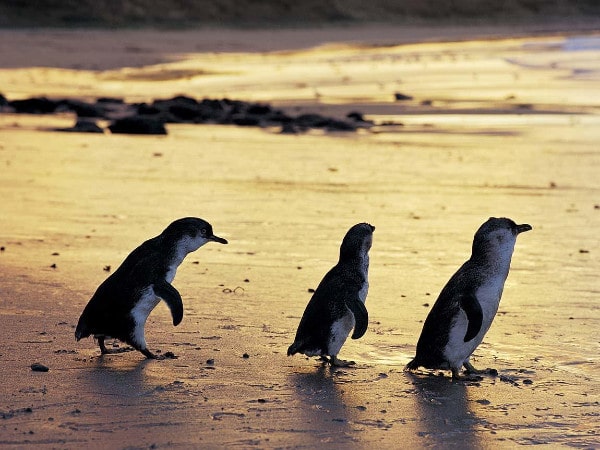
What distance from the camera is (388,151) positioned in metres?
16.1

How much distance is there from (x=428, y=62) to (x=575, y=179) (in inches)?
880

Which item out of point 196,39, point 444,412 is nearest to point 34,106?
point 444,412

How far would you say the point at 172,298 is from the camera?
257 inches

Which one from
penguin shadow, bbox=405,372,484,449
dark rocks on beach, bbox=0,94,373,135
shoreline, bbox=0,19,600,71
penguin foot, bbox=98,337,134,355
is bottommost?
penguin shadow, bbox=405,372,484,449

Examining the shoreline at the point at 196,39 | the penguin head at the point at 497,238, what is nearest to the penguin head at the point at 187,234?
the penguin head at the point at 497,238

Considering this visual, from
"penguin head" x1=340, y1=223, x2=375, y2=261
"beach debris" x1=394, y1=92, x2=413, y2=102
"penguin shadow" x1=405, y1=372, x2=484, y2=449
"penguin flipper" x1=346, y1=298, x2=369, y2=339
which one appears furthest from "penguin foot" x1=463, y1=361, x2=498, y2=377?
"beach debris" x1=394, y1=92, x2=413, y2=102

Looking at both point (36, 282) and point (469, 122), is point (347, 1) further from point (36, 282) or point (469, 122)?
point (36, 282)

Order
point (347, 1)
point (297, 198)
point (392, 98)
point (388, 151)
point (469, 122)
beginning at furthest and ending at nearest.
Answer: point (347, 1) < point (392, 98) < point (469, 122) < point (388, 151) < point (297, 198)

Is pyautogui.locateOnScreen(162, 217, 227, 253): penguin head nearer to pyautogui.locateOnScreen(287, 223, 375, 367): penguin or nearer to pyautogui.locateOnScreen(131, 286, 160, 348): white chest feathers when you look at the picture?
pyautogui.locateOnScreen(131, 286, 160, 348): white chest feathers

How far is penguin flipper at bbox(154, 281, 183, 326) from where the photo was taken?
6.47m

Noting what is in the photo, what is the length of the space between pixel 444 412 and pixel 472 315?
641mm

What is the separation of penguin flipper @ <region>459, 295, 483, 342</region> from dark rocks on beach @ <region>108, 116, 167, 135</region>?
12044 mm

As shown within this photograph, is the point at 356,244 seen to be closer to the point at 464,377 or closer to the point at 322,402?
the point at 464,377

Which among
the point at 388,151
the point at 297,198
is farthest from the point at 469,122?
the point at 297,198
